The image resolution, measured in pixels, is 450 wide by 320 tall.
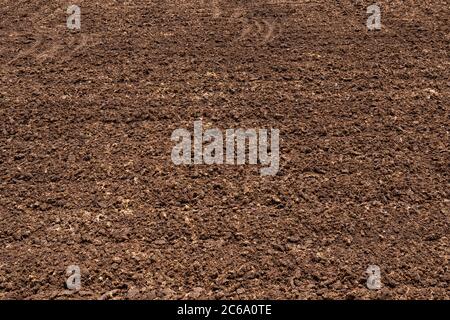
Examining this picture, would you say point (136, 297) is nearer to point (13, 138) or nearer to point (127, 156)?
point (127, 156)

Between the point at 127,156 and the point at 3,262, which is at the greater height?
the point at 127,156

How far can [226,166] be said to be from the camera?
11.5 feet

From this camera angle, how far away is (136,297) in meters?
2.79

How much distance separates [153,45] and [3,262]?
2458mm

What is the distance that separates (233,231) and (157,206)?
0.55 m

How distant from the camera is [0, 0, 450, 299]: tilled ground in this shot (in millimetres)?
2914

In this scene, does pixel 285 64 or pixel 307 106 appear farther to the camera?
pixel 285 64

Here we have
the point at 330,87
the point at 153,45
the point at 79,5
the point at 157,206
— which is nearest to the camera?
the point at 157,206

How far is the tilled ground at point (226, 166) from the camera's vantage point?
291 centimetres
